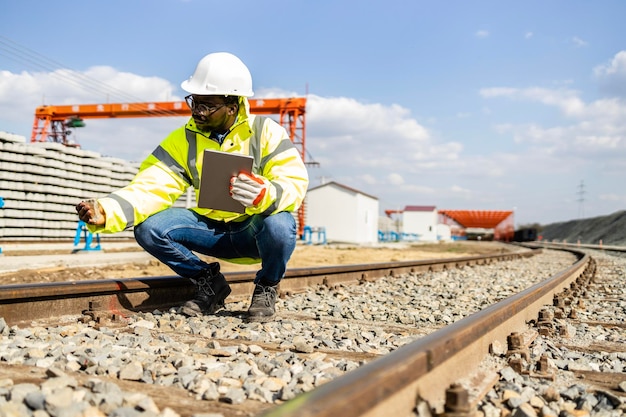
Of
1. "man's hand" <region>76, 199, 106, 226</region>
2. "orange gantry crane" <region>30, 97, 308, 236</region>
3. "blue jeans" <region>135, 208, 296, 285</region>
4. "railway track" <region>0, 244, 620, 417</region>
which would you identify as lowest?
"railway track" <region>0, 244, 620, 417</region>

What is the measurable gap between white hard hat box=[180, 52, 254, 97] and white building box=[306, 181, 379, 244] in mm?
28613

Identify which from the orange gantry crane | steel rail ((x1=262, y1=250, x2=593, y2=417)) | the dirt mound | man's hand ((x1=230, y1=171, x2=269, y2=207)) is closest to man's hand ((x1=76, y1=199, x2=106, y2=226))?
man's hand ((x1=230, y1=171, x2=269, y2=207))

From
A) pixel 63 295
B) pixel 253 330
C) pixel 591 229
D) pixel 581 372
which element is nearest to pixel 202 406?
pixel 253 330

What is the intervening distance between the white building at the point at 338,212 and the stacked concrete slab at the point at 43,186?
1811 centimetres

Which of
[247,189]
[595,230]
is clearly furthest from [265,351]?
[595,230]

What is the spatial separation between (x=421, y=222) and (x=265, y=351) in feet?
175

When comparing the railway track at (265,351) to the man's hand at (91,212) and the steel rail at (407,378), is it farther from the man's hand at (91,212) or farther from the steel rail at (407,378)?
the man's hand at (91,212)

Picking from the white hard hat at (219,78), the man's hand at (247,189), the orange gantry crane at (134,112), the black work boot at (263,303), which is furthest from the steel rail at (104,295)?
the orange gantry crane at (134,112)

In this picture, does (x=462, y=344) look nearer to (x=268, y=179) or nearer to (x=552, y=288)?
(x=268, y=179)

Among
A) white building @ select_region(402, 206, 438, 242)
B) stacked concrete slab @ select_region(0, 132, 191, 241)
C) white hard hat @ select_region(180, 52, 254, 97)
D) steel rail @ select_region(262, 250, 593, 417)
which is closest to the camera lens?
steel rail @ select_region(262, 250, 593, 417)

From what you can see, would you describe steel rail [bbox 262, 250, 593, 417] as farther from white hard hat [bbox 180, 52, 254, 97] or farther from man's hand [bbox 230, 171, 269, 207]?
white hard hat [bbox 180, 52, 254, 97]

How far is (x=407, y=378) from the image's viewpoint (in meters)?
1.52

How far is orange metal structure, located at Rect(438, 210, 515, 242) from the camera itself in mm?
54781

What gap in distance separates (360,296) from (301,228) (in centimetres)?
2172
